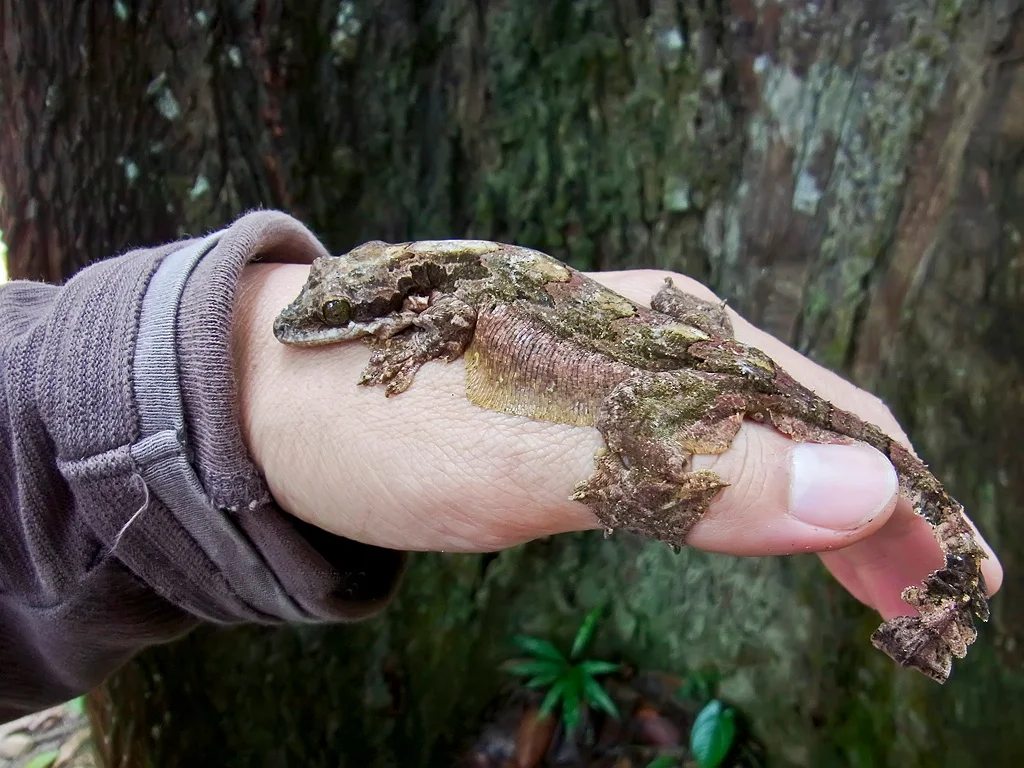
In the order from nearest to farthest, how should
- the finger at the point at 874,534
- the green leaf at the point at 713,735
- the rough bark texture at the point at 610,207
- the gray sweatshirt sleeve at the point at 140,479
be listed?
the gray sweatshirt sleeve at the point at 140,479
the finger at the point at 874,534
the rough bark texture at the point at 610,207
the green leaf at the point at 713,735

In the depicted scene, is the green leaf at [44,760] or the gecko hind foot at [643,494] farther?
the green leaf at [44,760]

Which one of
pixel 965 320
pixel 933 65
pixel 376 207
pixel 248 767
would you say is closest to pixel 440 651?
pixel 248 767

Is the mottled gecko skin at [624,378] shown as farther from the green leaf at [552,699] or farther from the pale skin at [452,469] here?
the green leaf at [552,699]

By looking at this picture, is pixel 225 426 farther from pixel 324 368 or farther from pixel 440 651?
pixel 440 651

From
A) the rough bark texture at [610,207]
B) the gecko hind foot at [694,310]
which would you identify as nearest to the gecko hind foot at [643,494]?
the gecko hind foot at [694,310]

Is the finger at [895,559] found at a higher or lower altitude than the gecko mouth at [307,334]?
lower

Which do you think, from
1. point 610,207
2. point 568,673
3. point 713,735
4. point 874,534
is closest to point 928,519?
point 874,534
